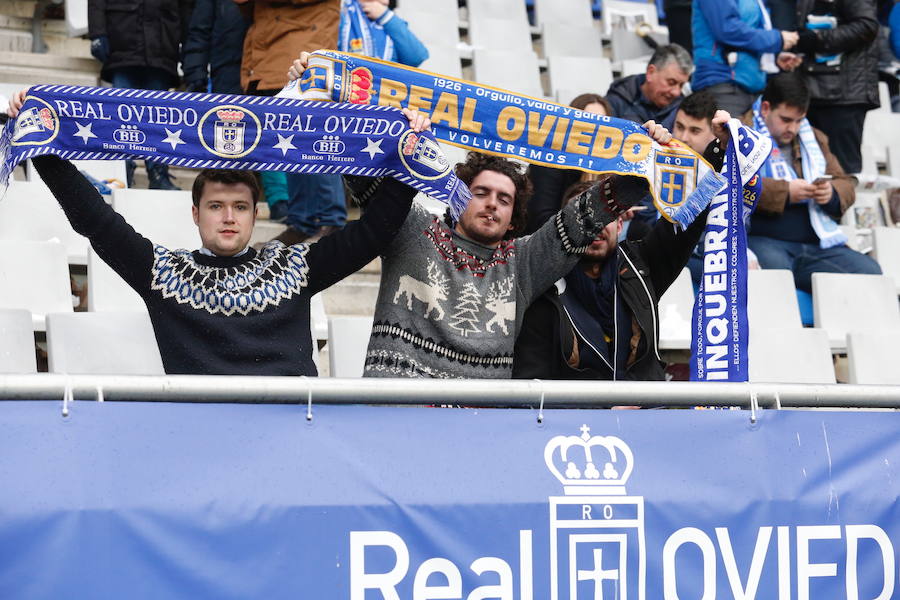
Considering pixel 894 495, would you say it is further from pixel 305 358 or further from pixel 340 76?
pixel 340 76

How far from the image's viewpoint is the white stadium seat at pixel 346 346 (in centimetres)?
462

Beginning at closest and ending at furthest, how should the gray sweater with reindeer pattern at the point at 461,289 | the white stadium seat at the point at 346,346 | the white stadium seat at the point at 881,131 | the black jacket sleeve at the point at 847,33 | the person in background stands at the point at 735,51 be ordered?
the gray sweater with reindeer pattern at the point at 461,289 → the white stadium seat at the point at 346,346 → the person in background stands at the point at 735,51 → the black jacket sleeve at the point at 847,33 → the white stadium seat at the point at 881,131

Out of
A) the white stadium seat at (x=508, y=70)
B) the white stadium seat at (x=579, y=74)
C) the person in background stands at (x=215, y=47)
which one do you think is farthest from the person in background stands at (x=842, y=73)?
the person in background stands at (x=215, y=47)

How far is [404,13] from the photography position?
852cm

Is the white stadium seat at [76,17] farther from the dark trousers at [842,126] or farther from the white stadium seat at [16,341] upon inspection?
the dark trousers at [842,126]

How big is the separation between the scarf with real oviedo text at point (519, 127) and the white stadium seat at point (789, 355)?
1616mm

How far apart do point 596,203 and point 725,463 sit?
1.18 meters

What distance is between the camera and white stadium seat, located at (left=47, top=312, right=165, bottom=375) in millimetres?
4297

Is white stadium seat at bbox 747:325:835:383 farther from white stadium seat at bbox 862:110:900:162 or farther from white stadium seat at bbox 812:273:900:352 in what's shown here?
white stadium seat at bbox 862:110:900:162

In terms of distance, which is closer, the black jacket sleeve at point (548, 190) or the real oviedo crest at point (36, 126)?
the real oviedo crest at point (36, 126)

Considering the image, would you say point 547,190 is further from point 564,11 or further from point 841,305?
point 564,11

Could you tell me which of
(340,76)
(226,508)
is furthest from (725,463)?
(340,76)

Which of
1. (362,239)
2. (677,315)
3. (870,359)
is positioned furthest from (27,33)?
(870,359)

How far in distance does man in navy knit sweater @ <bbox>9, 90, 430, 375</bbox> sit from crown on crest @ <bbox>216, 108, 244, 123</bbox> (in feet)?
0.50
